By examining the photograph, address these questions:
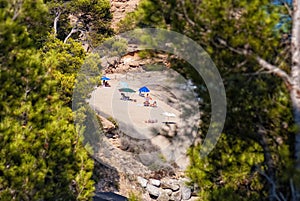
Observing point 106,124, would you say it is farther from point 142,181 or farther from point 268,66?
point 268,66

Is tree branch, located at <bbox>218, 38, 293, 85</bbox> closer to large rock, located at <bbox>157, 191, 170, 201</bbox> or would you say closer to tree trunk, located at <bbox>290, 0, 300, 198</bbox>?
tree trunk, located at <bbox>290, 0, 300, 198</bbox>

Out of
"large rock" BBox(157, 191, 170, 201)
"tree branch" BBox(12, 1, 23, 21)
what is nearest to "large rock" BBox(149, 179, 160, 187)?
"large rock" BBox(157, 191, 170, 201)

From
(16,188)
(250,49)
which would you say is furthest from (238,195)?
(16,188)

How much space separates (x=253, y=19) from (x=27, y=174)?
2937 millimetres

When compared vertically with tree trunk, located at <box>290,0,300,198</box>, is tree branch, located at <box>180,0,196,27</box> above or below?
above

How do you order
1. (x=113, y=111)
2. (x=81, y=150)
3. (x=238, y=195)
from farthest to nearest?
(x=113, y=111) < (x=81, y=150) < (x=238, y=195)

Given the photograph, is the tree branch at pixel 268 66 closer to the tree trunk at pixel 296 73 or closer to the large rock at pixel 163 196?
the tree trunk at pixel 296 73

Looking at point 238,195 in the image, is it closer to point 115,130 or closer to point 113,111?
point 115,130

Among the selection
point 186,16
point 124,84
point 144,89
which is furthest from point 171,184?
point 124,84

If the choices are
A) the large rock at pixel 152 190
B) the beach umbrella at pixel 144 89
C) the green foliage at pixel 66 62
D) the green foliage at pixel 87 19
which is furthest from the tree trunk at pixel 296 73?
the beach umbrella at pixel 144 89

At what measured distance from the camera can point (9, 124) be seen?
3914 millimetres

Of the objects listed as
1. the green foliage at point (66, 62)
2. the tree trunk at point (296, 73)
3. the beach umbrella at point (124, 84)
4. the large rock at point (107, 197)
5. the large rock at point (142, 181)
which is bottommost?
the beach umbrella at point (124, 84)

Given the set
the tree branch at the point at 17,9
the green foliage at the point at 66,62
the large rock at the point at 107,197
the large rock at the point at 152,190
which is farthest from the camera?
the large rock at the point at 152,190

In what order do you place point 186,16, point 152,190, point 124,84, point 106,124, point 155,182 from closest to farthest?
point 186,16, point 152,190, point 155,182, point 106,124, point 124,84
